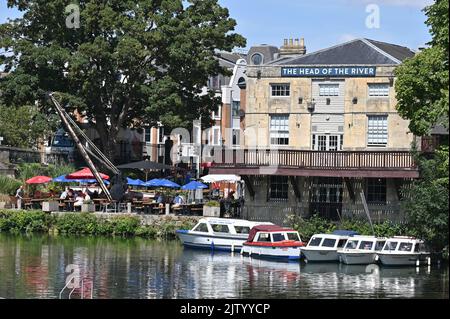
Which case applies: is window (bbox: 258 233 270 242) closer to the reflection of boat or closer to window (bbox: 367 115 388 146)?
the reflection of boat

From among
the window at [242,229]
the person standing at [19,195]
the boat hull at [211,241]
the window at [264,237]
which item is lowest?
the boat hull at [211,241]

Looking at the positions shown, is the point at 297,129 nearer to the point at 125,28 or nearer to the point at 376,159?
the point at 376,159

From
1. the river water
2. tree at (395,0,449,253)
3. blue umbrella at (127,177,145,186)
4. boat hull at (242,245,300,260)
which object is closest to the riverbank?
the river water

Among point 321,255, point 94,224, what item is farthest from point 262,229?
point 94,224

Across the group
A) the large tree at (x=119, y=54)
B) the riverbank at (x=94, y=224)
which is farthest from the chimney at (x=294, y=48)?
the riverbank at (x=94, y=224)

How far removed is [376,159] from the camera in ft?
233

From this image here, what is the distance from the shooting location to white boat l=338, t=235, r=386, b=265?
63.1 metres

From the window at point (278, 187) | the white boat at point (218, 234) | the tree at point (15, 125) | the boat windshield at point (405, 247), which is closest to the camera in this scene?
the boat windshield at point (405, 247)

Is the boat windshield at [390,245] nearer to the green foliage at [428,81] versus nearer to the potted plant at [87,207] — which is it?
the green foliage at [428,81]

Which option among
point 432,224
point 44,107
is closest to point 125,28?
point 44,107

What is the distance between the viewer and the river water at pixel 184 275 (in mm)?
51969

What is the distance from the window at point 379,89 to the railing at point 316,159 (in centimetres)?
544
